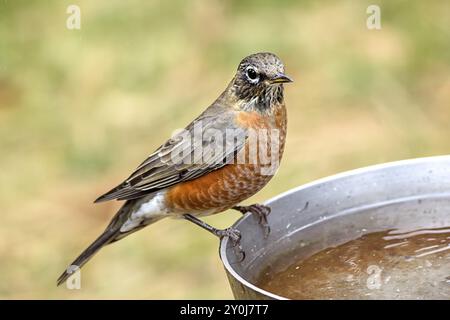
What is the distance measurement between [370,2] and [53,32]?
12.2 ft

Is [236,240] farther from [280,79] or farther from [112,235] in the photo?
[112,235]

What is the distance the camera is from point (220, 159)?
4711 millimetres

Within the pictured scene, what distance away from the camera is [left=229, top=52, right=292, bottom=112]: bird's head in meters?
4.70

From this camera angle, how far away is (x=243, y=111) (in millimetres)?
4914

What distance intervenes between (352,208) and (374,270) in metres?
0.50

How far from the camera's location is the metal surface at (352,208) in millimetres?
3879

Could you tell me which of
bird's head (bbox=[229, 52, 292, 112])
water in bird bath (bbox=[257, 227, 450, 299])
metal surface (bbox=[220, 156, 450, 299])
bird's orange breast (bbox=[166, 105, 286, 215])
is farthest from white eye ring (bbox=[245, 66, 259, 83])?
water in bird bath (bbox=[257, 227, 450, 299])

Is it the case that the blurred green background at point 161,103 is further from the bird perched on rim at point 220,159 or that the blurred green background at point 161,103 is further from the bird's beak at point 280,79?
the bird's beak at point 280,79

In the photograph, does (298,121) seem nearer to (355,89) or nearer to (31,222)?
(355,89)

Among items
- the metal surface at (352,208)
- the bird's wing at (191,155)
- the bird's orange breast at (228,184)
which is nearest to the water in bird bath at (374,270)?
the metal surface at (352,208)

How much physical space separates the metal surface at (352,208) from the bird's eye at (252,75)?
1.00 meters

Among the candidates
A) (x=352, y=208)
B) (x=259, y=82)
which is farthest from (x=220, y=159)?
(x=352, y=208)

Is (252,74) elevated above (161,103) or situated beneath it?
elevated above

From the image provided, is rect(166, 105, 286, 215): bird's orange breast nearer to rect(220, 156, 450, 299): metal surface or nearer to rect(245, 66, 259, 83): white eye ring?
rect(245, 66, 259, 83): white eye ring
